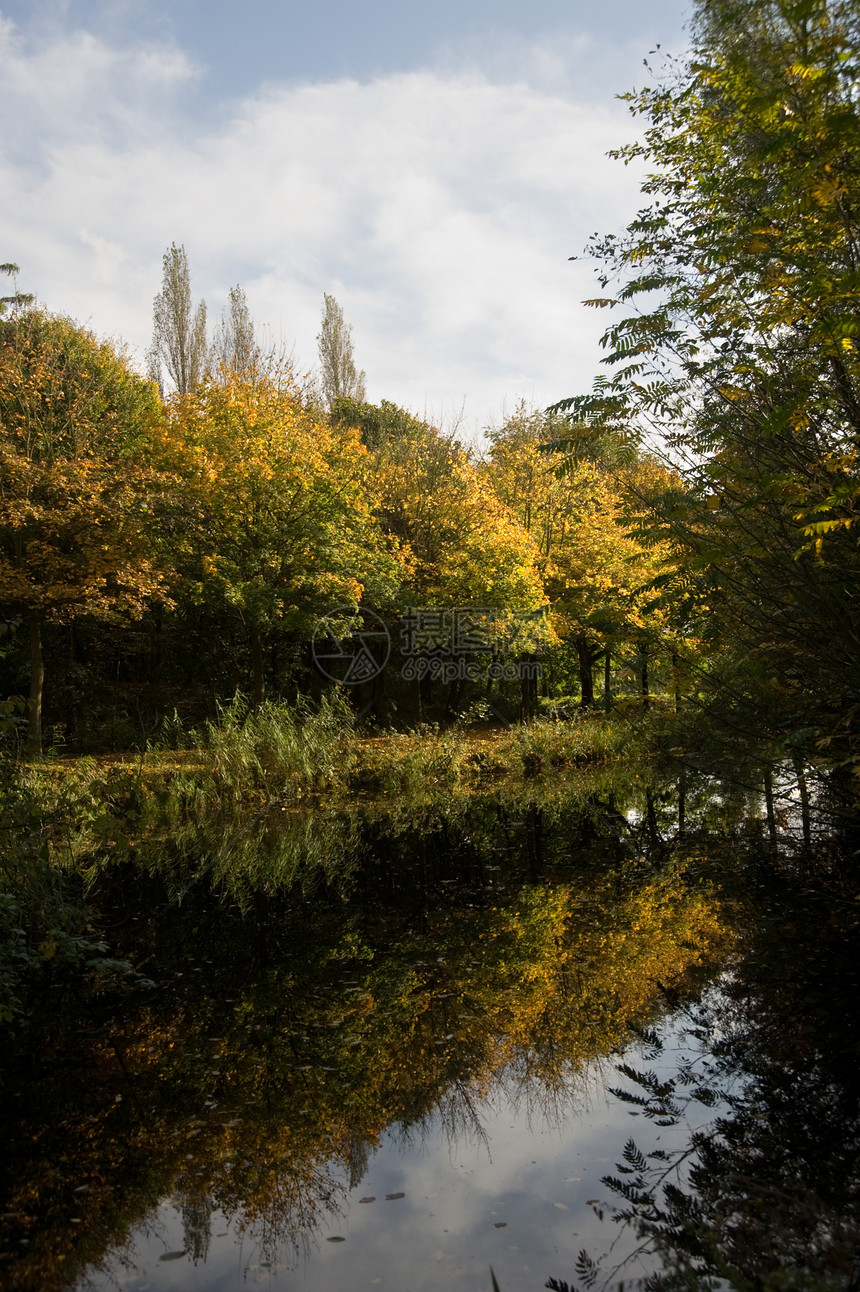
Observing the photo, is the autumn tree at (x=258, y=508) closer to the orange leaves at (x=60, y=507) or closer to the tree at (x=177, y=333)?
the orange leaves at (x=60, y=507)

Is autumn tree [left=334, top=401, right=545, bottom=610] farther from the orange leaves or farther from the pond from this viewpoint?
the pond

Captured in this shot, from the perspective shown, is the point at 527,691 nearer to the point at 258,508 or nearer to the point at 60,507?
the point at 258,508

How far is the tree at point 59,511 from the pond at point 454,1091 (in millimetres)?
7670

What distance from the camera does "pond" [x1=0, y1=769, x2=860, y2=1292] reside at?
3.28 metres

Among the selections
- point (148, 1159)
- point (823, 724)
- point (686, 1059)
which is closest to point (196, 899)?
point (148, 1159)

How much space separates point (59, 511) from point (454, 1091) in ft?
41.4

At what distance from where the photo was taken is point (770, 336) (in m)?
5.38

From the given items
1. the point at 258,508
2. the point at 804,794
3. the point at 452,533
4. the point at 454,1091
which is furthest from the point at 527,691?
the point at 454,1091

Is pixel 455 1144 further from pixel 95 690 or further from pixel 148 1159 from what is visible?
pixel 95 690

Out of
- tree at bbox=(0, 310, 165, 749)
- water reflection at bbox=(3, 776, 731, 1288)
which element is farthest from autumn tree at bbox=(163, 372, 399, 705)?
water reflection at bbox=(3, 776, 731, 1288)

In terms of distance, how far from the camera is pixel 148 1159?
396 cm

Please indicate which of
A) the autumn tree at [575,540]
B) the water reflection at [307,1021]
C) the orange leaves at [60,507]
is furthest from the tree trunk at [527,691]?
the water reflection at [307,1021]

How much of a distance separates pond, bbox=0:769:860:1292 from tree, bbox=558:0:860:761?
1875 millimetres

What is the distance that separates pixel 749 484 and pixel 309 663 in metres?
18.2
